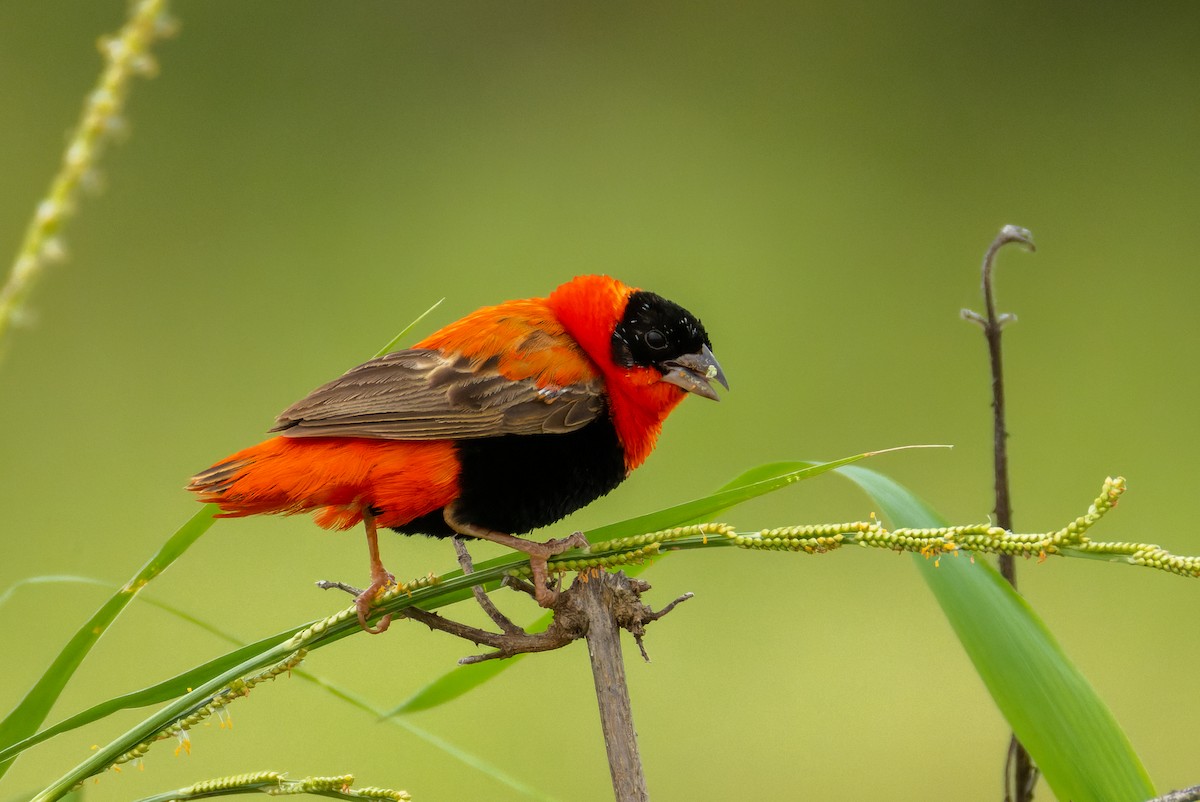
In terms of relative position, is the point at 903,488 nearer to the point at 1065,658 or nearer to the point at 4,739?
the point at 1065,658

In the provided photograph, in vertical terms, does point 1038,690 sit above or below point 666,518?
below

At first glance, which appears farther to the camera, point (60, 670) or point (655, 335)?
point (655, 335)

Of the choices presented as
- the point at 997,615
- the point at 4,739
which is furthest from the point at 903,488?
the point at 4,739

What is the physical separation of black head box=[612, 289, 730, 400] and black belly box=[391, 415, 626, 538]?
9 centimetres

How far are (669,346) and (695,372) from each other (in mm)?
47

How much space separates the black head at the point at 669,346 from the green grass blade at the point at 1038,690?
524 mm

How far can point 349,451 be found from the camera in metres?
1.17

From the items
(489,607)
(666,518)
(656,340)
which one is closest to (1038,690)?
(666,518)

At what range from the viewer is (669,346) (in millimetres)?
1323

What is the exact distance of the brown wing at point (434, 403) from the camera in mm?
1164

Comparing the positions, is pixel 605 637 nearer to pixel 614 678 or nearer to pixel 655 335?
pixel 614 678

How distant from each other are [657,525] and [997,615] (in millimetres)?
264

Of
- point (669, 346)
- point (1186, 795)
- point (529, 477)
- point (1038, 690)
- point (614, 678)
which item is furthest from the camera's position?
point (669, 346)

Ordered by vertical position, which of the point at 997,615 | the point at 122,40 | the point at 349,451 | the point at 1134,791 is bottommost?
the point at 1134,791
